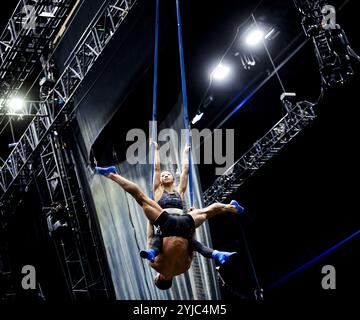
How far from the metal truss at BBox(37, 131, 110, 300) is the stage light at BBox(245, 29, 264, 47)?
11.1ft

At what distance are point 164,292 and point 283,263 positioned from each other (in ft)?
13.5

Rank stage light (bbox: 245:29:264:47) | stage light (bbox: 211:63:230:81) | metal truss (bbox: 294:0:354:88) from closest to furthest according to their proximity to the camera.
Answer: metal truss (bbox: 294:0:354:88) → stage light (bbox: 245:29:264:47) → stage light (bbox: 211:63:230:81)

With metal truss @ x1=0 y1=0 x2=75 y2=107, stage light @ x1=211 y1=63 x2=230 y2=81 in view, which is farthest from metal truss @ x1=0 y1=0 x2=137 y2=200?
stage light @ x1=211 y1=63 x2=230 y2=81

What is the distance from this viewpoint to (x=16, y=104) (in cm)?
902

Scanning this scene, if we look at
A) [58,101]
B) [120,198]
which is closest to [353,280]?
[120,198]

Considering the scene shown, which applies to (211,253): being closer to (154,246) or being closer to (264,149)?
(154,246)

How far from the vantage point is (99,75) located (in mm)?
7594

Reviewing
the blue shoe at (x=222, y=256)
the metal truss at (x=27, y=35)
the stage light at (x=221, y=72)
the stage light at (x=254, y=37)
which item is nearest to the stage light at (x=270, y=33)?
the stage light at (x=254, y=37)

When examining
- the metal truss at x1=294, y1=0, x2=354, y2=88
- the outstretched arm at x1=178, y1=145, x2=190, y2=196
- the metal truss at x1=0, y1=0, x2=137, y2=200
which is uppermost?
the metal truss at x1=0, y1=0, x2=137, y2=200

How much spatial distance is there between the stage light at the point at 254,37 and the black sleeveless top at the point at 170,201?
4528mm

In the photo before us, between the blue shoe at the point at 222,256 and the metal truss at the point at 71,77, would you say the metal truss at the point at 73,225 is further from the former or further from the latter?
the blue shoe at the point at 222,256

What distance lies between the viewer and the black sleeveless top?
209 inches

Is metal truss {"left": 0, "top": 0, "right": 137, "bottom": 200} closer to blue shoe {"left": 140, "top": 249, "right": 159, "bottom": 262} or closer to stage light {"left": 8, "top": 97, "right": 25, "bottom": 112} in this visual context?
stage light {"left": 8, "top": 97, "right": 25, "bottom": 112}

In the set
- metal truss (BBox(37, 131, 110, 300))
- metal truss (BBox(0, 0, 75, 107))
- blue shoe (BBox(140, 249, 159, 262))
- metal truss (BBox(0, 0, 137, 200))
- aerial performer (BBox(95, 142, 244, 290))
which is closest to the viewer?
blue shoe (BBox(140, 249, 159, 262))
